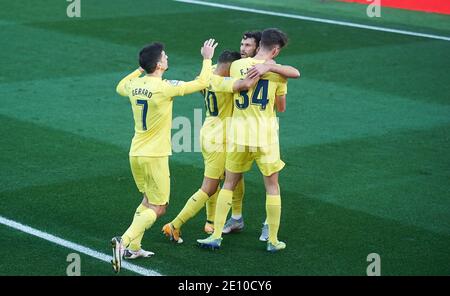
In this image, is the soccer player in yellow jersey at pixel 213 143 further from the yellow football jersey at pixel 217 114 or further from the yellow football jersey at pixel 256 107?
the yellow football jersey at pixel 256 107

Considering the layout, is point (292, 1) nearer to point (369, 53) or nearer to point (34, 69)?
point (369, 53)

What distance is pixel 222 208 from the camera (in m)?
9.93

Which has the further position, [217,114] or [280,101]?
[217,114]

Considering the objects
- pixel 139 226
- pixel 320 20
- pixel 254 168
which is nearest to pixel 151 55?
pixel 139 226

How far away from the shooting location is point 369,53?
65.2ft

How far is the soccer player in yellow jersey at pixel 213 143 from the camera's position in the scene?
1010 centimetres

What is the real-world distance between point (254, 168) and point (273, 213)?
10.1ft

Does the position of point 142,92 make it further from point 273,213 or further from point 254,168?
point 254,168

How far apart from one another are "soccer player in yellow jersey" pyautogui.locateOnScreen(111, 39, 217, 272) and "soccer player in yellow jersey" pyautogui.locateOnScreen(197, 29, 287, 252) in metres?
0.49

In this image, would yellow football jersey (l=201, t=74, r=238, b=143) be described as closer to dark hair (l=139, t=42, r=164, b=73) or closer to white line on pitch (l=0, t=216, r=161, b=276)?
dark hair (l=139, t=42, r=164, b=73)

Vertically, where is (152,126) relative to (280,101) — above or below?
below

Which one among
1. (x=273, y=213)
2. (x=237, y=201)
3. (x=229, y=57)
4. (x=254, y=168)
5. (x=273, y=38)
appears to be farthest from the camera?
(x=254, y=168)

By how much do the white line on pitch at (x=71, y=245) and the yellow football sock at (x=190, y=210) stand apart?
839 mm

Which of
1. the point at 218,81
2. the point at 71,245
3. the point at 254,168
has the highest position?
the point at 218,81
